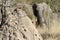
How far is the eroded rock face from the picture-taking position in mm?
4566

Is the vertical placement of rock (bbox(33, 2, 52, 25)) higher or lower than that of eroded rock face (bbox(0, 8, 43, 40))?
lower

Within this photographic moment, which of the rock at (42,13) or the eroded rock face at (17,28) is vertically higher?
the eroded rock face at (17,28)

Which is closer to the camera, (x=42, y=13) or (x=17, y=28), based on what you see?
(x=17, y=28)

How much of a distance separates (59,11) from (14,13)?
A: 7.73 m

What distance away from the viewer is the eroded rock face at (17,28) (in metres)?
4.57

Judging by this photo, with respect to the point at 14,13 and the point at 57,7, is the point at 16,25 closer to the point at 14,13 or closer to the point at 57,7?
the point at 14,13

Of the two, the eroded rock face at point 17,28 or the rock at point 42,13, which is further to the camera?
the rock at point 42,13

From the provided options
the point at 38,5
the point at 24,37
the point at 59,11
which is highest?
the point at 24,37

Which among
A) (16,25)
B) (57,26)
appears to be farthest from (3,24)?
(57,26)

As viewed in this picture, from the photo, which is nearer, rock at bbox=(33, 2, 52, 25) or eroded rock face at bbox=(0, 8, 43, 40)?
eroded rock face at bbox=(0, 8, 43, 40)

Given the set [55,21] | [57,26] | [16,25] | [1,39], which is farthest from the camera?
[55,21]

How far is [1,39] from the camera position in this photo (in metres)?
4.52

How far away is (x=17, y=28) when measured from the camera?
4.76 m

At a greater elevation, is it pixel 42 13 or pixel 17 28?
pixel 17 28
